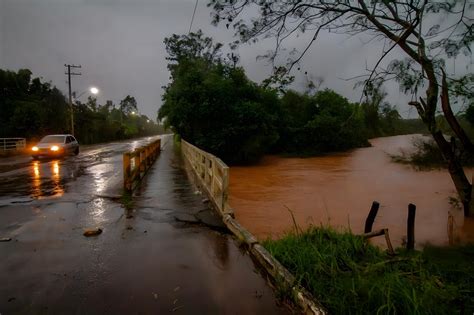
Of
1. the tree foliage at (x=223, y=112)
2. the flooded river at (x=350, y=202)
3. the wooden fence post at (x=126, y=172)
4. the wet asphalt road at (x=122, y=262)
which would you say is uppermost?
the tree foliage at (x=223, y=112)

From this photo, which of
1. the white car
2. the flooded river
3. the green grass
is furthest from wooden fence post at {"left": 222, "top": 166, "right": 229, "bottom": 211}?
the white car

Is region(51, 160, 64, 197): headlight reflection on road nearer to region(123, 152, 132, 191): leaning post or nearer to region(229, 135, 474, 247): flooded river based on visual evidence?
region(123, 152, 132, 191): leaning post

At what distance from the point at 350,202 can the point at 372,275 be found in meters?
6.79

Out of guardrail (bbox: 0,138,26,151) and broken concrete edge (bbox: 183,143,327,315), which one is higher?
guardrail (bbox: 0,138,26,151)

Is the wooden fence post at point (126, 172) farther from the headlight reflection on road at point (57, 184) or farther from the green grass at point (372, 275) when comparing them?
the green grass at point (372, 275)

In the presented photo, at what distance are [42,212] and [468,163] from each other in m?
21.2

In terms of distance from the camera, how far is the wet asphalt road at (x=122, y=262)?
313 centimetres

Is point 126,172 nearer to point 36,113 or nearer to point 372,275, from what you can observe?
point 372,275

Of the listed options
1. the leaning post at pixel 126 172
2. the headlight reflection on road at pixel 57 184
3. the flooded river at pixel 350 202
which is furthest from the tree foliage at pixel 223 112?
the leaning post at pixel 126 172

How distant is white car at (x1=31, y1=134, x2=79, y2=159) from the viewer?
18.3 meters

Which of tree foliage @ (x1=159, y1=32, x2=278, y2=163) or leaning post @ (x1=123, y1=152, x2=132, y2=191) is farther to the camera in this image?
tree foliage @ (x1=159, y1=32, x2=278, y2=163)

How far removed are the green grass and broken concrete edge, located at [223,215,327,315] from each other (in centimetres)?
16

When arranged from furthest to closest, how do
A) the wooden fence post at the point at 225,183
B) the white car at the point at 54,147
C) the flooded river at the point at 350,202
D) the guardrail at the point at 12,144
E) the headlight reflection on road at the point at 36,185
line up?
1. the guardrail at the point at 12,144
2. the white car at the point at 54,147
3. the headlight reflection on road at the point at 36,185
4. the flooded river at the point at 350,202
5. the wooden fence post at the point at 225,183

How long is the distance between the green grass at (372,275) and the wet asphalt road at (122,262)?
583 mm
